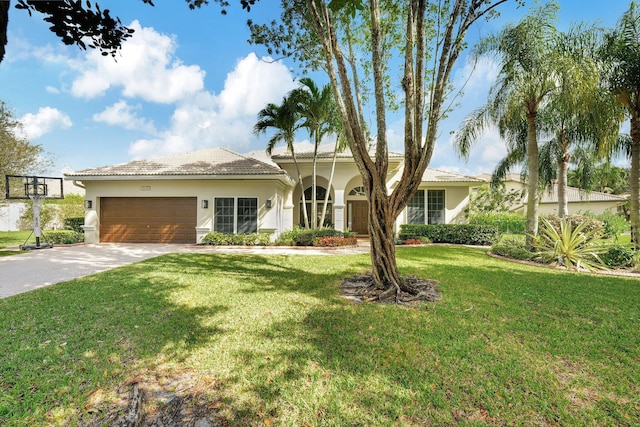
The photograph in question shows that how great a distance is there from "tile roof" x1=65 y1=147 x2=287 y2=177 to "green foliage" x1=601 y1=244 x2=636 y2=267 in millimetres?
12367

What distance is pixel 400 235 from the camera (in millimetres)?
16078

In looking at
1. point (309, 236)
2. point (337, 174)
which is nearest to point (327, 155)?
point (337, 174)

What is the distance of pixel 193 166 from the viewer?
14.9 metres

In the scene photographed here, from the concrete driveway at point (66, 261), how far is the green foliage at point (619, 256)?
8.12 metres

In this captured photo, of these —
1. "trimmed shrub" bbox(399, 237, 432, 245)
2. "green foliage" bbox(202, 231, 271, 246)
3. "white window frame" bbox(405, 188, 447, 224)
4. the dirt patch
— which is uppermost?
"white window frame" bbox(405, 188, 447, 224)

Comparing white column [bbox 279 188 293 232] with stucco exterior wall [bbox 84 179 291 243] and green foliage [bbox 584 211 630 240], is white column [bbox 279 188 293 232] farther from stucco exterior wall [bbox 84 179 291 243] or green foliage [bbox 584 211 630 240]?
green foliage [bbox 584 211 630 240]

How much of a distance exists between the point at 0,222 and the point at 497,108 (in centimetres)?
3481

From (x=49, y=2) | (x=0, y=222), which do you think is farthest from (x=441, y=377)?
(x=0, y=222)

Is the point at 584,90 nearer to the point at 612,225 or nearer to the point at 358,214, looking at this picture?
the point at 358,214

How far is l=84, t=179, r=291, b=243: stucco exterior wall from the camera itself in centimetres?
1438

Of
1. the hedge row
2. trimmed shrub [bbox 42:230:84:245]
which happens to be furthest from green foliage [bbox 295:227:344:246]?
trimmed shrub [bbox 42:230:84:245]

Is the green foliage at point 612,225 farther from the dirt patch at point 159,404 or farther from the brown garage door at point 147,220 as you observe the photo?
the brown garage door at point 147,220

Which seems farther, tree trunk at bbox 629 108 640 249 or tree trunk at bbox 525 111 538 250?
tree trunk at bbox 525 111 538 250

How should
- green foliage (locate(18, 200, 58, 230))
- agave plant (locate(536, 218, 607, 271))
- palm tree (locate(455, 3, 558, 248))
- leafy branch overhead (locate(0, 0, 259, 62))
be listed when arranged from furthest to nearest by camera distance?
green foliage (locate(18, 200, 58, 230)), palm tree (locate(455, 3, 558, 248)), agave plant (locate(536, 218, 607, 271)), leafy branch overhead (locate(0, 0, 259, 62))
